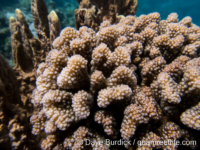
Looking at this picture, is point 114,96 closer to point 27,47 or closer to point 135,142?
point 135,142

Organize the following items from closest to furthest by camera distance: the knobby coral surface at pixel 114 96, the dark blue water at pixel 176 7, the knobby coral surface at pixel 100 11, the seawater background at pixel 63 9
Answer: the knobby coral surface at pixel 114 96 → the knobby coral surface at pixel 100 11 → the seawater background at pixel 63 9 → the dark blue water at pixel 176 7

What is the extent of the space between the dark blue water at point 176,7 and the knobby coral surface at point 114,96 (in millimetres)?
60474

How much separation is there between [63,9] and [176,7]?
49186 mm

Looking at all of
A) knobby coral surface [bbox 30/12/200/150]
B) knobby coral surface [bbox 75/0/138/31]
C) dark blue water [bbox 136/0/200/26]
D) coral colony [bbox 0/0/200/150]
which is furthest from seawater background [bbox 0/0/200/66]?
knobby coral surface [bbox 30/12/200/150]

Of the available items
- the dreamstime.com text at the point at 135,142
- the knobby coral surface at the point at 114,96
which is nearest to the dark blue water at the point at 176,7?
the knobby coral surface at the point at 114,96

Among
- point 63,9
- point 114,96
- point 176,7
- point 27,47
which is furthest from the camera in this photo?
point 176,7

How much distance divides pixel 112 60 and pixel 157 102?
0.91 m

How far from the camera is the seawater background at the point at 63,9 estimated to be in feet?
38.1

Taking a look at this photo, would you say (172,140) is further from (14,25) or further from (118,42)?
(14,25)

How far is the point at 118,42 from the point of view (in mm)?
1772

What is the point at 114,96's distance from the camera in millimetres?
1294

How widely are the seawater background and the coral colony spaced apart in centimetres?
1109
